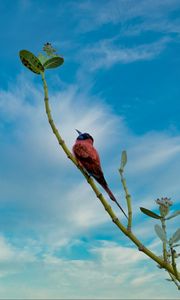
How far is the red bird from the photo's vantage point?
68.6 inches

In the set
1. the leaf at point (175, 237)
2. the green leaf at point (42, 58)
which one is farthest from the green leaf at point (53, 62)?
the leaf at point (175, 237)

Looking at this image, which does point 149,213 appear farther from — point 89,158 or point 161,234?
point 89,158

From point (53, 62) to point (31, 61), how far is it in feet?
0.33

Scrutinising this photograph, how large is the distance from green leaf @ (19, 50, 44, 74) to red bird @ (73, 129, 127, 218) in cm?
50

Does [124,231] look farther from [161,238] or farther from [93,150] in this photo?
[93,150]

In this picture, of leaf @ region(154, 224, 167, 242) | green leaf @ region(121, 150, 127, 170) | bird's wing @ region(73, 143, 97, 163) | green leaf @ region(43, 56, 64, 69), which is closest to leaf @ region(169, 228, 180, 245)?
leaf @ region(154, 224, 167, 242)

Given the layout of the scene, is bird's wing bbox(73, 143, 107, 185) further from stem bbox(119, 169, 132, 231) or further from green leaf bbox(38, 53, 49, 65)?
green leaf bbox(38, 53, 49, 65)

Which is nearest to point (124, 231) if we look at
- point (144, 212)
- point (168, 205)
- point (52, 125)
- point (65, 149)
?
point (144, 212)

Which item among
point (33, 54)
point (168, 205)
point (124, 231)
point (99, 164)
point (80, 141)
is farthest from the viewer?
point (80, 141)

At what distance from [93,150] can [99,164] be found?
13cm

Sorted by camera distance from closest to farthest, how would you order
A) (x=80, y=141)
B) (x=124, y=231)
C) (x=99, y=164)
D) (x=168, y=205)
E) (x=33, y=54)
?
(x=124, y=231) < (x=168, y=205) < (x=33, y=54) < (x=99, y=164) < (x=80, y=141)

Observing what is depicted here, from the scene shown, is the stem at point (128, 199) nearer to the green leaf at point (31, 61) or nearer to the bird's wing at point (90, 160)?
the bird's wing at point (90, 160)

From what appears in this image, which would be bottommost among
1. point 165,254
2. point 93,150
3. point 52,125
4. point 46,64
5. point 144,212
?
point 165,254

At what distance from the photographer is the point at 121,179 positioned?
151cm
